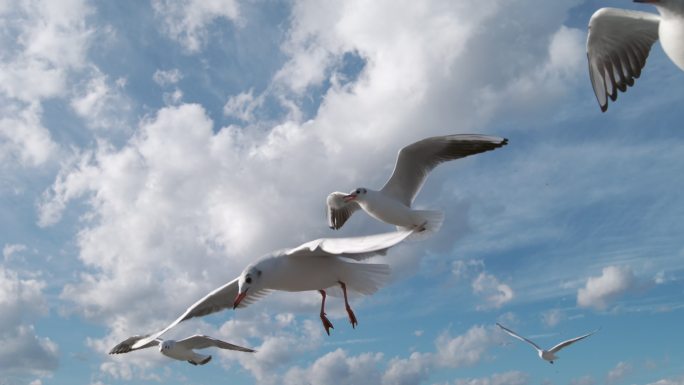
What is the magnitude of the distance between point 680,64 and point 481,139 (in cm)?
382

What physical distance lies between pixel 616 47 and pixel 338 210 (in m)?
6.23

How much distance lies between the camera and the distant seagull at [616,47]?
924cm

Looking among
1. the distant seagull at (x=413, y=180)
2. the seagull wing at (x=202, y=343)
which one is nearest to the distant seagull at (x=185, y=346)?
the seagull wing at (x=202, y=343)

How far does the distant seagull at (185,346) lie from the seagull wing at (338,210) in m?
3.25

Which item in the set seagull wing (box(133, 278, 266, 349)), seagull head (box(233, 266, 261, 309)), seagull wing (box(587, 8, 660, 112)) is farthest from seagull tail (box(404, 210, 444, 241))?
seagull head (box(233, 266, 261, 309))

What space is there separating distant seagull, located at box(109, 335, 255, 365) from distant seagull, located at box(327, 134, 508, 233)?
3504 mm

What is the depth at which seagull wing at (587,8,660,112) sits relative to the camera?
31.0 feet

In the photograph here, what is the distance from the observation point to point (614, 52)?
9.76 metres

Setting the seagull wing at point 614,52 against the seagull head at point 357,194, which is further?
the seagull head at point 357,194

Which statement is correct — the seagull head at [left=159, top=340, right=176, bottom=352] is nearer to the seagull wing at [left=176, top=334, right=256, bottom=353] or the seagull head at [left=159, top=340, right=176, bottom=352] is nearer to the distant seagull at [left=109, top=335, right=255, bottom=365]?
the distant seagull at [left=109, top=335, right=255, bottom=365]

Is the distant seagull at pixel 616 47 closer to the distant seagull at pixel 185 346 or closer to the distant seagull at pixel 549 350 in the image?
the distant seagull at pixel 185 346

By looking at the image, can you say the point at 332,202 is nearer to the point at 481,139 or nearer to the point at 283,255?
the point at 481,139

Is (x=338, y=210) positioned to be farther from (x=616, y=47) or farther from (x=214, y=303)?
(x=616, y=47)

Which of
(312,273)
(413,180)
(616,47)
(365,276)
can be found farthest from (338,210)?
(616,47)
